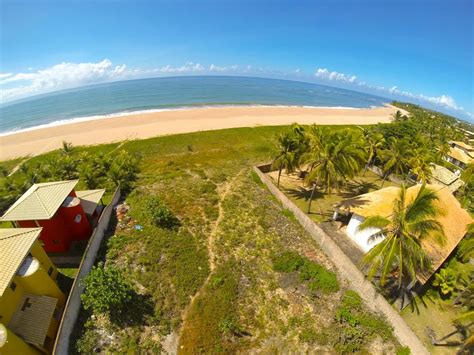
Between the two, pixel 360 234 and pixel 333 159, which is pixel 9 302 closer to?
pixel 360 234

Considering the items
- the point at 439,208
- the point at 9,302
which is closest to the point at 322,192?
the point at 439,208

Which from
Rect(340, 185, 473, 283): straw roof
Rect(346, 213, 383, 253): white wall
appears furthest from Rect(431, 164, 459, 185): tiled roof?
Rect(346, 213, 383, 253): white wall

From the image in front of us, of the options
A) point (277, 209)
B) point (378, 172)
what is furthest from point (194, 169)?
point (378, 172)

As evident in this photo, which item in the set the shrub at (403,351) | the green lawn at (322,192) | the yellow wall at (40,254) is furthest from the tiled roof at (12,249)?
the green lawn at (322,192)

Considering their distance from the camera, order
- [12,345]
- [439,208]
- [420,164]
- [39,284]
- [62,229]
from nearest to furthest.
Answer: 1. [12,345]
2. [39,284]
3. [62,229]
4. [439,208]
5. [420,164]

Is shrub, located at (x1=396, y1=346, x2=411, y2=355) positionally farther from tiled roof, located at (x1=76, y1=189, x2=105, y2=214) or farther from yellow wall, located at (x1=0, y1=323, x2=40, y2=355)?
tiled roof, located at (x1=76, y1=189, x2=105, y2=214)

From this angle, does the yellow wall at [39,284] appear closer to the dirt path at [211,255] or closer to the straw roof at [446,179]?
the dirt path at [211,255]
